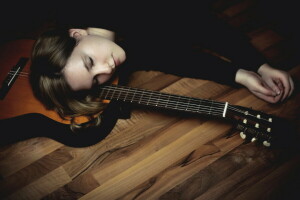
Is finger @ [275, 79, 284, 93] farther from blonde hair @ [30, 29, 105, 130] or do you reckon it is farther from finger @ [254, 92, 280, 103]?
blonde hair @ [30, 29, 105, 130]

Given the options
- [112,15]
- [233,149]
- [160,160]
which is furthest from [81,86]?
[233,149]

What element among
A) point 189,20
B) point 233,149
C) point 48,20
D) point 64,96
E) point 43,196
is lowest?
point 43,196

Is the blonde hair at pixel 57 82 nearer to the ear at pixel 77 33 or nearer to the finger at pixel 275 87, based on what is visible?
the ear at pixel 77 33

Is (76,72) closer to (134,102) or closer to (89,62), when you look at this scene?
(89,62)

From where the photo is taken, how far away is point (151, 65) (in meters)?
1.40

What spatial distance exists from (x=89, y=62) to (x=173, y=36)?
0.50m

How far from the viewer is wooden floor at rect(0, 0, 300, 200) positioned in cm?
117

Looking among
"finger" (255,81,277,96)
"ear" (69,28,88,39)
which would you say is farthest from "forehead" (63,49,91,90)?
"finger" (255,81,277,96)

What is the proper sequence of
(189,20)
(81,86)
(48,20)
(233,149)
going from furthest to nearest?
1. (48,20)
2. (189,20)
3. (233,149)
4. (81,86)

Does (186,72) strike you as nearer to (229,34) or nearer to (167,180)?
(229,34)

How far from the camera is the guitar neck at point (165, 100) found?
3.52 feet

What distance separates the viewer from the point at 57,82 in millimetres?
1135

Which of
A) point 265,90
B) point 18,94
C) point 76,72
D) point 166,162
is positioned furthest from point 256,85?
point 18,94

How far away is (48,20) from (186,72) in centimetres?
116
